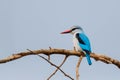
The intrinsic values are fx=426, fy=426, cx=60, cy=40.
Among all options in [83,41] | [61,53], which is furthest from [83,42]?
[61,53]

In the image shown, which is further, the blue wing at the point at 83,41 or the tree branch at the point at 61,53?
the blue wing at the point at 83,41

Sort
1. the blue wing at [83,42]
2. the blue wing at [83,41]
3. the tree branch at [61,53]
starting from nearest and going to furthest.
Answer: the tree branch at [61,53], the blue wing at [83,42], the blue wing at [83,41]

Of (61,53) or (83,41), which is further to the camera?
(83,41)

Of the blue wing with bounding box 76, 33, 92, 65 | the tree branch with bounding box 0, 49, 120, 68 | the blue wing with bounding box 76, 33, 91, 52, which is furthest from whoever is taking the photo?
the blue wing with bounding box 76, 33, 91, 52

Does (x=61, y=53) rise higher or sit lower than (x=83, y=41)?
higher

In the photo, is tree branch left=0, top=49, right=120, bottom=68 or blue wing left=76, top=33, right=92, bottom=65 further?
blue wing left=76, top=33, right=92, bottom=65

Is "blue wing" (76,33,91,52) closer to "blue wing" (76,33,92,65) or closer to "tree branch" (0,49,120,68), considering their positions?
"blue wing" (76,33,92,65)

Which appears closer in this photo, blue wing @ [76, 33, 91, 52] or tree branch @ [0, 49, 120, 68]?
tree branch @ [0, 49, 120, 68]

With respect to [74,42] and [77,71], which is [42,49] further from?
[74,42]

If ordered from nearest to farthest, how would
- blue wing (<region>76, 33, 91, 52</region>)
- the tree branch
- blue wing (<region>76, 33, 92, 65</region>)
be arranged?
1. the tree branch
2. blue wing (<region>76, 33, 92, 65</region>)
3. blue wing (<region>76, 33, 91, 52</region>)

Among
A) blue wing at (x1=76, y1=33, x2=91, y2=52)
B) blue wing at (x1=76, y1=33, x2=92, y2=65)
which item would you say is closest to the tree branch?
blue wing at (x1=76, y1=33, x2=92, y2=65)

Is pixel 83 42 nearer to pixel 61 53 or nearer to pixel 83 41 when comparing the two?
pixel 83 41

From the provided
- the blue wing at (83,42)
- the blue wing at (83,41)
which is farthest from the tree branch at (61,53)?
the blue wing at (83,41)

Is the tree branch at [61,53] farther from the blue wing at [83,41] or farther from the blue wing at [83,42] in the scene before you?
the blue wing at [83,41]
